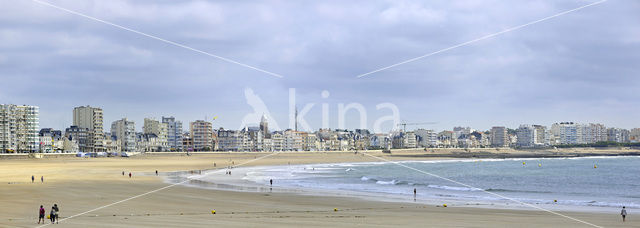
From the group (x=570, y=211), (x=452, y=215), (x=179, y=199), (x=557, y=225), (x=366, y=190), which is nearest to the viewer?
(x=557, y=225)

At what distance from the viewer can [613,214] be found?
1489 inches

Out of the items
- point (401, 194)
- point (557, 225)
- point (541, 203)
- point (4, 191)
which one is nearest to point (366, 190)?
point (401, 194)

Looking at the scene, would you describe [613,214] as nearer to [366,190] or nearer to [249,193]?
[366,190]

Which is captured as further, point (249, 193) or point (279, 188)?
point (279, 188)

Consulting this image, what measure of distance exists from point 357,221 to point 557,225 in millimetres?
11596

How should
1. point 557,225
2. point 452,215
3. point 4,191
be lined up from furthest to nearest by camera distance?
point 4,191 < point 452,215 < point 557,225

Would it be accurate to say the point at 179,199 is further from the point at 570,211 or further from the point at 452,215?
the point at 570,211

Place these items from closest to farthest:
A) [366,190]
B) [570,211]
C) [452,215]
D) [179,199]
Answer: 1. [452,215]
2. [570,211]
3. [179,199]
4. [366,190]

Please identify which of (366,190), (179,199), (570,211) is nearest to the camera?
(570,211)

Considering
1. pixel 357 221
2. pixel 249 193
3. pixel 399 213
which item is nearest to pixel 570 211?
pixel 399 213

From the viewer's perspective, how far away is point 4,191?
5109 centimetres

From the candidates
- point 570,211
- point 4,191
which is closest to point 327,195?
point 570,211

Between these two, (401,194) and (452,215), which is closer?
(452,215)

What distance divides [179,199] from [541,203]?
2967 cm
